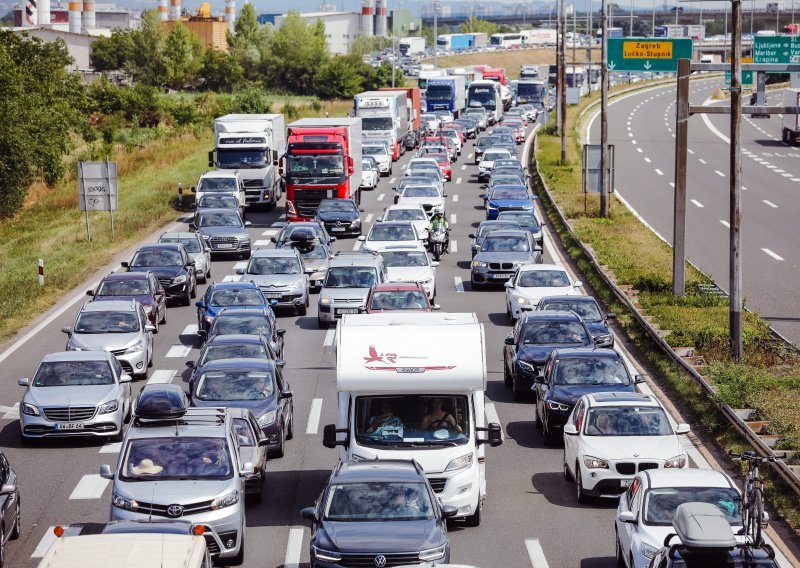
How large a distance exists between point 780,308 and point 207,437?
73.7 ft

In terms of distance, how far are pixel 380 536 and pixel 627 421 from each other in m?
6.49

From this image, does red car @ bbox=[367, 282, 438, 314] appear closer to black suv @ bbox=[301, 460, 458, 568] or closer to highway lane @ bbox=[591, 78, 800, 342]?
highway lane @ bbox=[591, 78, 800, 342]

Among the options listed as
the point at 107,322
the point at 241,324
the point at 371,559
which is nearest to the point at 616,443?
the point at 371,559

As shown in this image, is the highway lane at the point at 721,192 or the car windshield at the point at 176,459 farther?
the highway lane at the point at 721,192

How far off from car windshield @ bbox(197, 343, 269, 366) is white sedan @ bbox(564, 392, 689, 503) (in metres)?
7.19

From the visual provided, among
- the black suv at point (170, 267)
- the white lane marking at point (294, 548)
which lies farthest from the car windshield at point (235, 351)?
the black suv at point (170, 267)

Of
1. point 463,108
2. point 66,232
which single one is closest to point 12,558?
point 66,232

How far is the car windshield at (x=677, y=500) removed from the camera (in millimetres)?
16016

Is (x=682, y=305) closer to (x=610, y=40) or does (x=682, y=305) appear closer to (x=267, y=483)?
(x=610, y=40)

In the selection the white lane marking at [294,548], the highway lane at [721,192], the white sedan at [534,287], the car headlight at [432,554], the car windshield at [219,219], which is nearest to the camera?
the car headlight at [432,554]

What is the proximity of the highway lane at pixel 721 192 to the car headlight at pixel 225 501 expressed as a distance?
1881 cm

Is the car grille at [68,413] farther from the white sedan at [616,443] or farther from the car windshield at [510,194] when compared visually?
the car windshield at [510,194]

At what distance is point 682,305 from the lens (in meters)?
36.7

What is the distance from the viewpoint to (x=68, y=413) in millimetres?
24078
